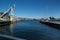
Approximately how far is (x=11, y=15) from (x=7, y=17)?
63.5 inches

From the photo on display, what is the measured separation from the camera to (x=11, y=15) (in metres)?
45.8

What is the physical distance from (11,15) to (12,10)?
72.5 inches

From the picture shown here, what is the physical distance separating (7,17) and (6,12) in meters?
2.07

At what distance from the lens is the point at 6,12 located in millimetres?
44906

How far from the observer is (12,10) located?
152 feet

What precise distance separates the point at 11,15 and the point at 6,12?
6.84ft

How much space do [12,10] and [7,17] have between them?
3.01 m

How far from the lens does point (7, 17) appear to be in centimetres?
4609

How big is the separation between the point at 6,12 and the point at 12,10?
2.43 m
